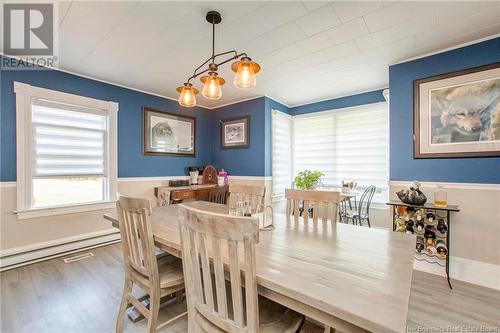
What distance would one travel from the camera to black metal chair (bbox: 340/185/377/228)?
339 centimetres

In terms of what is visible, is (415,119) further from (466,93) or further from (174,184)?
(174,184)

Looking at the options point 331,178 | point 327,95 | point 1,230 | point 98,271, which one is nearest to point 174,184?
point 98,271

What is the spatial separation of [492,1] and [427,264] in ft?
8.33

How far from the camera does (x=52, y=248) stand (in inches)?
112

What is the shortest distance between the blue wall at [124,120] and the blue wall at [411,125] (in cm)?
342

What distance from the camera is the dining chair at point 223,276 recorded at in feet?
2.77

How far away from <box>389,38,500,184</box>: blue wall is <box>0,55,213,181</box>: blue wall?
11.2 feet

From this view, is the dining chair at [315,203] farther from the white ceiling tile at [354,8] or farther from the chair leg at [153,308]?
the white ceiling tile at [354,8]

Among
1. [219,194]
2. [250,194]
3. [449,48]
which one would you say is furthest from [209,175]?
[449,48]

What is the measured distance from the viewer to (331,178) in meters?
4.16

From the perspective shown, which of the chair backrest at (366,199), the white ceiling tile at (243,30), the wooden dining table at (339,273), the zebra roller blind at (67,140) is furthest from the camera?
the chair backrest at (366,199)

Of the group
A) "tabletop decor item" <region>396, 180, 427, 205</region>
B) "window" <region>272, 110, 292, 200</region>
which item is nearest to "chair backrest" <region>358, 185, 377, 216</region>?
"tabletop decor item" <region>396, 180, 427, 205</region>

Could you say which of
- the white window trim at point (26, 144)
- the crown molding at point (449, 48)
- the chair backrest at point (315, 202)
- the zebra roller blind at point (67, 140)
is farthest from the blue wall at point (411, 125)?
the white window trim at point (26, 144)

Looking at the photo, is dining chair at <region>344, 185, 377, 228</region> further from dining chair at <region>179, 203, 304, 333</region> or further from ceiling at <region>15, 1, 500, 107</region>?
dining chair at <region>179, 203, 304, 333</region>
